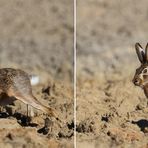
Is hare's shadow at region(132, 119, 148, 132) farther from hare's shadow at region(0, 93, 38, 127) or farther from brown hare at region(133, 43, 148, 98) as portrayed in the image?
hare's shadow at region(0, 93, 38, 127)

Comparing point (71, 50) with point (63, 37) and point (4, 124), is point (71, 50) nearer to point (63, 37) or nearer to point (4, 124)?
point (63, 37)

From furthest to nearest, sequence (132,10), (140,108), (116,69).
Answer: (132,10), (116,69), (140,108)

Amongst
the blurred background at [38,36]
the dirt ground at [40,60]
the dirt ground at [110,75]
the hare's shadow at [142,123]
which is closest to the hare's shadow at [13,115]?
the dirt ground at [40,60]

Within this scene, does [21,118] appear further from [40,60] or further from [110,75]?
[40,60]

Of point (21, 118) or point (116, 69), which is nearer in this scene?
point (21, 118)

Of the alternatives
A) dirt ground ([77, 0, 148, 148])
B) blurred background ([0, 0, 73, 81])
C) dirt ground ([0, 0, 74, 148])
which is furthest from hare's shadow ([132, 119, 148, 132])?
blurred background ([0, 0, 73, 81])

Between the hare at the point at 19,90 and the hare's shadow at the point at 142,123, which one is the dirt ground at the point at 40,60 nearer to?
the hare at the point at 19,90

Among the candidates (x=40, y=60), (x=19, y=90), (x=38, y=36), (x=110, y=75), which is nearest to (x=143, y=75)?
(x=19, y=90)

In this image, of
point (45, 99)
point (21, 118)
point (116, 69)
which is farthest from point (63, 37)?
point (21, 118)
